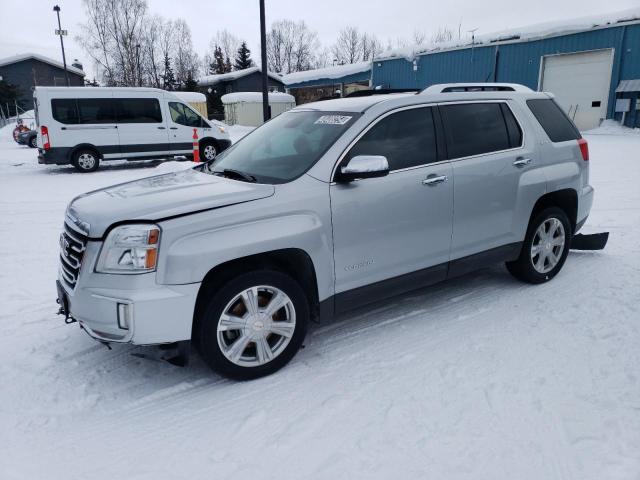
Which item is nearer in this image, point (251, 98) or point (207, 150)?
point (207, 150)

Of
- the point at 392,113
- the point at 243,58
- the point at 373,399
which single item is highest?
the point at 243,58

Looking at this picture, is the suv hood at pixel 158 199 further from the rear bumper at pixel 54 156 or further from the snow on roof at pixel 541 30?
the snow on roof at pixel 541 30

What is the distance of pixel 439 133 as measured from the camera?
3990 mm

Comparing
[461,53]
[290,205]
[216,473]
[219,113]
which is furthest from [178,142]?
[219,113]

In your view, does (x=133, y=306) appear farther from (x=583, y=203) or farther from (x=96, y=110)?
(x=96, y=110)

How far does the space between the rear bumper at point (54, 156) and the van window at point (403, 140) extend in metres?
12.4

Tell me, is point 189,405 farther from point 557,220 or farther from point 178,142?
point 178,142

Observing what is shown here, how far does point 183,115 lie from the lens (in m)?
15.2

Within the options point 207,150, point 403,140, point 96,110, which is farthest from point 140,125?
point 403,140

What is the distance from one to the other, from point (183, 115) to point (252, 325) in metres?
13.4

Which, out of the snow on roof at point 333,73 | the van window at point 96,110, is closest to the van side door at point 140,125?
the van window at point 96,110

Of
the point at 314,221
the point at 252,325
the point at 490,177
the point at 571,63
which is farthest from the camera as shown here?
the point at 571,63

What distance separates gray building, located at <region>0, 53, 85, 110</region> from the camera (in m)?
51.0

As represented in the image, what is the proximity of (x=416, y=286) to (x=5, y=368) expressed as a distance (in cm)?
307
